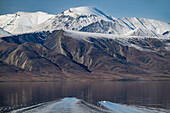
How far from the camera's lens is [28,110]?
201 feet

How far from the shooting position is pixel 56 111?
195ft

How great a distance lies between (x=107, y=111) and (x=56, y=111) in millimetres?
10522

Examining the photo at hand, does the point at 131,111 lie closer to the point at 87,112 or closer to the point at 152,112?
the point at 152,112

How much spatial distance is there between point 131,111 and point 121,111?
2058 millimetres

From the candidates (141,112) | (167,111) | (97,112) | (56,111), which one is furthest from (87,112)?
(167,111)

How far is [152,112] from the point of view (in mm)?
58719

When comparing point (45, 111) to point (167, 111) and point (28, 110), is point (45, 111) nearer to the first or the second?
point (28, 110)

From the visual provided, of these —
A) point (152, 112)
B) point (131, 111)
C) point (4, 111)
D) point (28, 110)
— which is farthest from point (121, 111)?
point (4, 111)

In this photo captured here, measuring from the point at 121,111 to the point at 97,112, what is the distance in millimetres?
5360

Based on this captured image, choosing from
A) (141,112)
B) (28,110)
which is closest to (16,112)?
(28,110)

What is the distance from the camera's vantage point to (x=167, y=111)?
6103cm

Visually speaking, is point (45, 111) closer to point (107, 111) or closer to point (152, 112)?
point (107, 111)

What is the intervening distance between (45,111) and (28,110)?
12.6ft

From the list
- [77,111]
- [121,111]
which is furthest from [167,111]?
[77,111]
